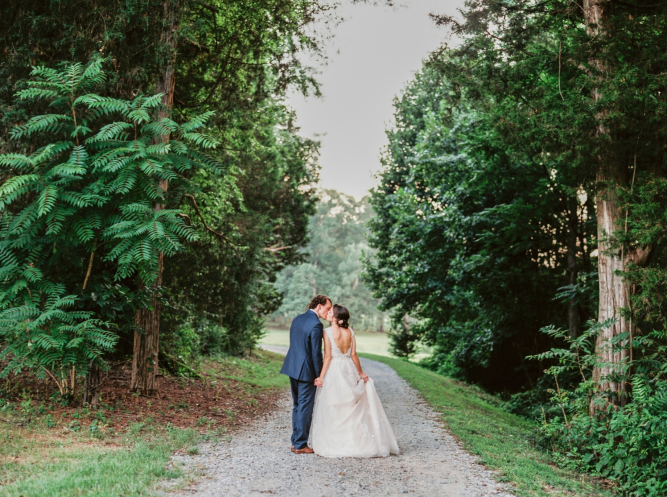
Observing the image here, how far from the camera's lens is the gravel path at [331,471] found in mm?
5320

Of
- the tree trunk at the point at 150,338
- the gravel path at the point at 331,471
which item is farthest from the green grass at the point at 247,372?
the gravel path at the point at 331,471

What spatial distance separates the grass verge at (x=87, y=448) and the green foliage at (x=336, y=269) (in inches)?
2211

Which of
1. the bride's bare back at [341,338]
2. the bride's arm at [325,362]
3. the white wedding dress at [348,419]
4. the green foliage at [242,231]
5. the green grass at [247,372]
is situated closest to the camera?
the white wedding dress at [348,419]

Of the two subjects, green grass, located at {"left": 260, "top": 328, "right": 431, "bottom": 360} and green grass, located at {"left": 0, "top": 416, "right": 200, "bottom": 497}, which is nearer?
green grass, located at {"left": 0, "top": 416, "right": 200, "bottom": 497}

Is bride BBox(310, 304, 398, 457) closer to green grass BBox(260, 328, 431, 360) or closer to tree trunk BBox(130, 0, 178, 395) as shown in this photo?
tree trunk BBox(130, 0, 178, 395)

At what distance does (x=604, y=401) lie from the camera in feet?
27.1

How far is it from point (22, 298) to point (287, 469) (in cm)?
461

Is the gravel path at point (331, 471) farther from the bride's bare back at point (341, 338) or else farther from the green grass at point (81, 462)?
the bride's bare back at point (341, 338)

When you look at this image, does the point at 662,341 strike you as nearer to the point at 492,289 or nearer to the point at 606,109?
the point at 606,109

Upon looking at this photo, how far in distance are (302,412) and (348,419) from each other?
0.63 metres

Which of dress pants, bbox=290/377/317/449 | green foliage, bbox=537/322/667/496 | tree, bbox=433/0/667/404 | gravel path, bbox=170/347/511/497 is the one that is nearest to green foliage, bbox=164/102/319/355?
dress pants, bbox=290/377/317/449

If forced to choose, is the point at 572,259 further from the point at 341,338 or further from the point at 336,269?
the point at 336,269

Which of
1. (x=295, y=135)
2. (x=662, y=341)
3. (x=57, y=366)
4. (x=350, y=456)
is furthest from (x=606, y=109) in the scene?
(x=295, y=135)

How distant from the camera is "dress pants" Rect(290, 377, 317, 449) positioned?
22.6ft
